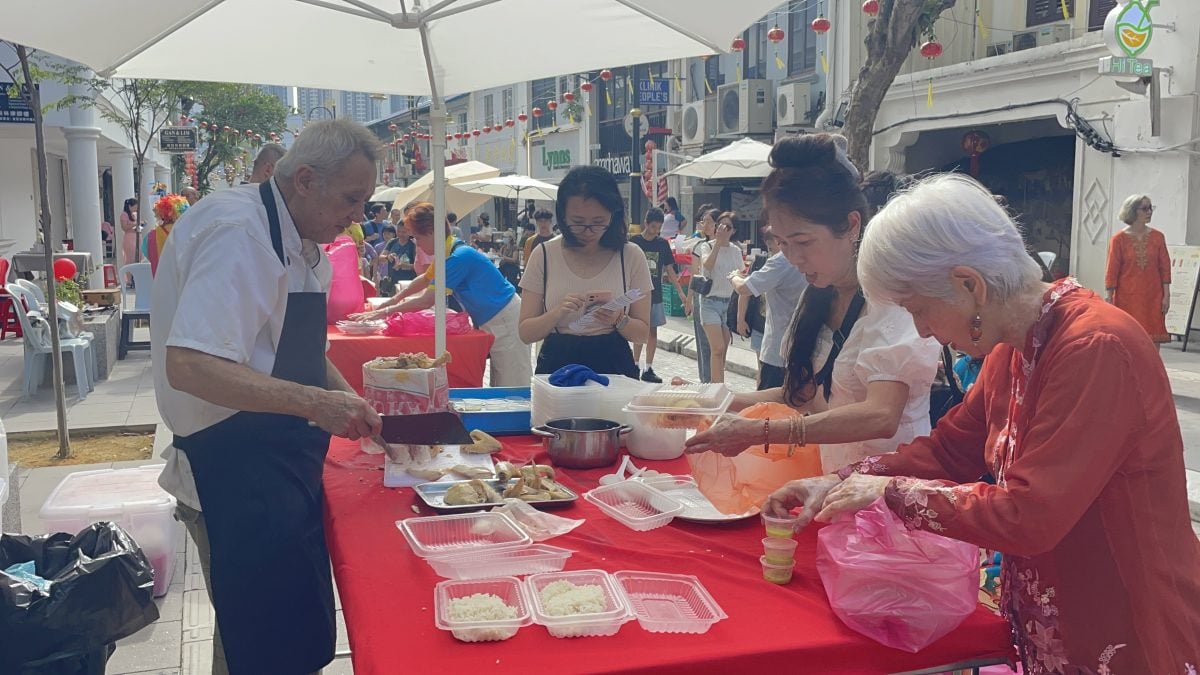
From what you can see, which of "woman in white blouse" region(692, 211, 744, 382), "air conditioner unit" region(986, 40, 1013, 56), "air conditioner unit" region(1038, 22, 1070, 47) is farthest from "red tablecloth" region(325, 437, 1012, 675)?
Result: "air conditioner unit" region(986, 40, 1013, 56)

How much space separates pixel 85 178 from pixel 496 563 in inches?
669

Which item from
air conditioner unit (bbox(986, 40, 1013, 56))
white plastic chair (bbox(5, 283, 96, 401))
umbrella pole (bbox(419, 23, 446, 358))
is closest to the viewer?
umbrella pole (bbox(419, 23, 446, 358))

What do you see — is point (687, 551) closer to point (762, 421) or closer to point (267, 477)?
point (762, 421)

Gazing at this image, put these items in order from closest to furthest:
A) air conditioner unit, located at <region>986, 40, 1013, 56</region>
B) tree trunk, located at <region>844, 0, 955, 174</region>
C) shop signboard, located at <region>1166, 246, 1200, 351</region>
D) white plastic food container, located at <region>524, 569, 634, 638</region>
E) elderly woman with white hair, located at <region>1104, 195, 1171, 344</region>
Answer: white plastic food container, located at <region>524, 569, 634, 638</region>, tree trunk, located at <region>844, 0, 955, 174</region>, elderly woman with white hair, located at <region>1104, 195, 1171, 344</region>, shop signboard, located at <region>1166, 246, 1200, 351</region>, air conditioner unit, located at <region>986, 40, 1013, 56</region>

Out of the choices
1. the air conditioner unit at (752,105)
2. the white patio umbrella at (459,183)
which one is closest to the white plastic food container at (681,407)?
the white patio umbrella at (459,183)

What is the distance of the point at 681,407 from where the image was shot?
267 cm

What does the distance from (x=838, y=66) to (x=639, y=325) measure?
1558 cm

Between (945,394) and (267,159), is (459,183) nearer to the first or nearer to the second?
(267,159)

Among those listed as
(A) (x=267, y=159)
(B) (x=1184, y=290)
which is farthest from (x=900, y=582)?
(B) (x=1184, y=290)

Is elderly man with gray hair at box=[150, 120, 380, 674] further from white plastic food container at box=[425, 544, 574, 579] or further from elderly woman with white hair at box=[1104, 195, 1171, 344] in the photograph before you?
elderly woman with white hair at box=[1104, 195, 1171, 344]

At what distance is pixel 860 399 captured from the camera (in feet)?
8.18

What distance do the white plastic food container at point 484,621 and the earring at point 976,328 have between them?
958mm

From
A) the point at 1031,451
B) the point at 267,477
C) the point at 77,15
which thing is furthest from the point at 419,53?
the point at 1031,451

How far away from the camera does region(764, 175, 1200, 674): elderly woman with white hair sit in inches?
60.0
